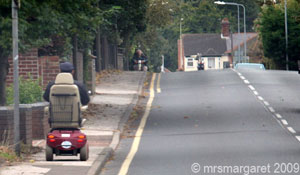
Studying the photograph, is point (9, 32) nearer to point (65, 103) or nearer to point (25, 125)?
point (25, 125)

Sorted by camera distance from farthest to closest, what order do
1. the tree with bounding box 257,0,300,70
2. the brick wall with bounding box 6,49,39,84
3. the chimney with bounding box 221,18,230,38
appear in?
the chimney with bounding box 221,18,230,38, the tree with bounding box 257,0,300,70, the brick wall with bounding box 6,49,39,84

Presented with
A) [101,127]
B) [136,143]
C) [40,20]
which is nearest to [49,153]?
[136,143]

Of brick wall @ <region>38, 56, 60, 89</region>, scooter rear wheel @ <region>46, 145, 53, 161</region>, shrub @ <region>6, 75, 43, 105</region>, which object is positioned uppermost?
brick wall @ <region>38, 56, 60, 89</region>

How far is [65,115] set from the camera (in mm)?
12969

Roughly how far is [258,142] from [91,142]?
3900mm

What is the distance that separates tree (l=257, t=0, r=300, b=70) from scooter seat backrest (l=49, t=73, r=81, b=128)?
154 feet

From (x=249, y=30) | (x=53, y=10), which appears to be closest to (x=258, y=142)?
(x=53, y=10)

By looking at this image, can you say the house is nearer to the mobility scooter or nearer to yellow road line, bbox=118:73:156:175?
yellow road line, bbox=118:73:156:175

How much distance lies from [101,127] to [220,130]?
334cm

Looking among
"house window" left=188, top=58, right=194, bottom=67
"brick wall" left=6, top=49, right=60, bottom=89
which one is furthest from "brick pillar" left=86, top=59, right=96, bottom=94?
"house window" left=188, top=58, right=194, bottom=67

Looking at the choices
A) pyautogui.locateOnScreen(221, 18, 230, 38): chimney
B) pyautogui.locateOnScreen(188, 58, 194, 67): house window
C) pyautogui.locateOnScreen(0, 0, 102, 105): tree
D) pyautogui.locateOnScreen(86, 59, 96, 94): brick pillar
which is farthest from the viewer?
pyautogui.locateOnScreen(188, 58, 194, 67): house window

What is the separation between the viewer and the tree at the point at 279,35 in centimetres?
5872

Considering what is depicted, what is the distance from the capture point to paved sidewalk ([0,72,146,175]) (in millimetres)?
13117

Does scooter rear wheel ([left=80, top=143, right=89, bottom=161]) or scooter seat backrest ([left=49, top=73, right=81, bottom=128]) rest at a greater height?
scooter seat backrest ([left=49, top=73, right=81, bottom=128])
